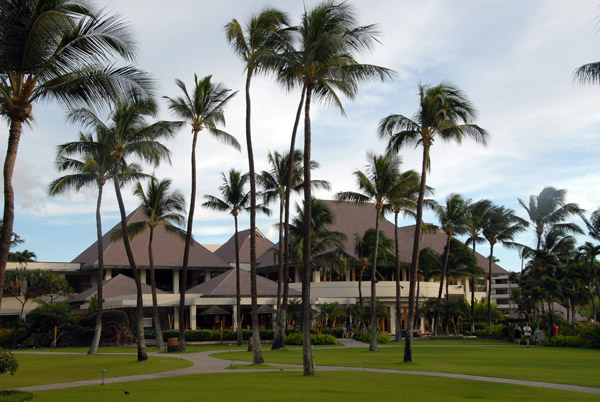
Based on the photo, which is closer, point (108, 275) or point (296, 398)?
point (296, 398)

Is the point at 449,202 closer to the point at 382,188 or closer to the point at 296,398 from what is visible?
the point at 382,188

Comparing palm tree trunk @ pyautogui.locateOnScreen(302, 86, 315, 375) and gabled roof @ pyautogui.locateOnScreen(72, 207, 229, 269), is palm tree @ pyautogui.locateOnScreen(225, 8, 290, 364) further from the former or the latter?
gabled roof @ pyautogui.locateOnScreen(72, 207, 229, 269)

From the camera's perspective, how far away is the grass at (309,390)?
13.5 metres

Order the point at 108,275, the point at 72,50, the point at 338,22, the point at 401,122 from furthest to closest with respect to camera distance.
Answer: the point at 108,275 < the point at 401,122 < the point at 338,22 < the point at 72,50

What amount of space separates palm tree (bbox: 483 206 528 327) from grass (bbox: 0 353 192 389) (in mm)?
32754

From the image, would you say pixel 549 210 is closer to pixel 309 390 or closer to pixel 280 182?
pixel 280 182

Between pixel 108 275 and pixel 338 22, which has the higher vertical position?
pixel 338 22

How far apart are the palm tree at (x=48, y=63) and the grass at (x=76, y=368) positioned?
636cm

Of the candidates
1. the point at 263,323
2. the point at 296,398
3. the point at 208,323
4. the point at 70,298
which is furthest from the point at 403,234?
the point at 296,398

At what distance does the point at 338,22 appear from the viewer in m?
19.8

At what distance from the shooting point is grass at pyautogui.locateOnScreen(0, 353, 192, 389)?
18359 mm

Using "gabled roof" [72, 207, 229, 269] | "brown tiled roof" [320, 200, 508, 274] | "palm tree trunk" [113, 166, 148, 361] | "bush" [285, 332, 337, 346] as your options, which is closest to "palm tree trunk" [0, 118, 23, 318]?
"palm tree trunk" [113, 166, 148, 361]

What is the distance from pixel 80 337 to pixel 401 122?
2599 cm

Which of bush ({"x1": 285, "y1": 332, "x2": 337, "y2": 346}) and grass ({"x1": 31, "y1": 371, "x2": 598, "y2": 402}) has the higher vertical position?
grass ({"x1": 31, "y1": 371, "x2": 598, "y2": 402})
